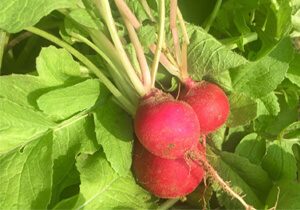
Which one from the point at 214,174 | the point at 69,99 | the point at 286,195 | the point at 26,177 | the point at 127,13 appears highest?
the point at 127,13

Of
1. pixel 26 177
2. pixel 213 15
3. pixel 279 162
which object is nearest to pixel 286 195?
pixel 279 162

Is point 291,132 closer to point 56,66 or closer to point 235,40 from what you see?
point 235,40

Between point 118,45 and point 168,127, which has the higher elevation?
point 118,45

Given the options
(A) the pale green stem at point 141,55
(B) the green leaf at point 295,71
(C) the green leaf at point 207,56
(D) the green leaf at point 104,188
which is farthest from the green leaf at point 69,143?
(B) the green leaf at point 295,71

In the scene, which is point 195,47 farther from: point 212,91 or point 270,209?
point 270,209

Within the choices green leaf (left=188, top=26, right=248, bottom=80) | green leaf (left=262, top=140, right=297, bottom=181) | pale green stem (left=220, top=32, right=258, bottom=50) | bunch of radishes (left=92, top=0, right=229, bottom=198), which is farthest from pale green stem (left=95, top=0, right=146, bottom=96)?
green leaf (left=262, top=140, right=297, bottom=181)

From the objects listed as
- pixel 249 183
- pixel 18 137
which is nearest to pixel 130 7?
pixel 18 137
